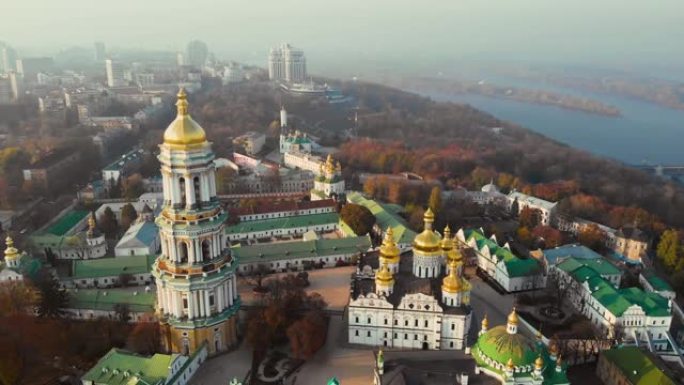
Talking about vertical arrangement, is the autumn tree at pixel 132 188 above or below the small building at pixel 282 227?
above

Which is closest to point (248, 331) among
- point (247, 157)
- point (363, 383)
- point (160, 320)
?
point (160, 320)

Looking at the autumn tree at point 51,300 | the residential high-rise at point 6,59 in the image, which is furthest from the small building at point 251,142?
the residential high-rise at point 6,59

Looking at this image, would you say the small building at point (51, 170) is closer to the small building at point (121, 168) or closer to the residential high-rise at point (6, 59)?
the small building at point (121, 168)

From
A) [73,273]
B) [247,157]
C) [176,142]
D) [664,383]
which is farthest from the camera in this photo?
[247,157]

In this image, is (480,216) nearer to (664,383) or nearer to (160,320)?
(664,383)

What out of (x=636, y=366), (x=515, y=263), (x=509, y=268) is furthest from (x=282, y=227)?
(x=636, y=366)

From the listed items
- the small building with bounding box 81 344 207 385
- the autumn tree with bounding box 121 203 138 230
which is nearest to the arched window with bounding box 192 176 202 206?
the small building with bounding box 81 344 207 385

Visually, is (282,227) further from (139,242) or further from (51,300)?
(51,300)
